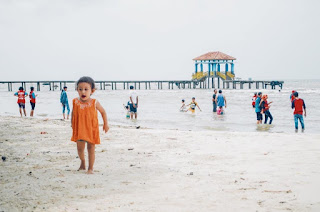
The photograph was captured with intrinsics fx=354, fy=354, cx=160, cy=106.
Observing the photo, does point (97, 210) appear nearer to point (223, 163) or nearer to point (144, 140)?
point (223, 163)

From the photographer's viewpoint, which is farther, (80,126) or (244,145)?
(244,145)

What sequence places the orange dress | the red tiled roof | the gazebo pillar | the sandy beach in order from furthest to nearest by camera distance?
the gazebo pillar → the red tiled roof → the orange dress → the sandy beach

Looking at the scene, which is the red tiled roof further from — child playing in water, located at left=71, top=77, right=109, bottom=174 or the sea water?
child playing in water, located at left=71, top=77, right=109, bottom=174

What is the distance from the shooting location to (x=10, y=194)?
4.09m

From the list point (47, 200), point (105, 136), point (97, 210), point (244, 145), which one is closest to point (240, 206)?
point (97, 210)

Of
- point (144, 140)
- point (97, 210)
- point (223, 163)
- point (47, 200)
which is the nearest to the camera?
point (97, 210)

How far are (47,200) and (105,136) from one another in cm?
518

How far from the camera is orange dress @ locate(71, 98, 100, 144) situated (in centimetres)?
485

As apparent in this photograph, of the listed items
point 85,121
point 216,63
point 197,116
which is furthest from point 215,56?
point 85,121

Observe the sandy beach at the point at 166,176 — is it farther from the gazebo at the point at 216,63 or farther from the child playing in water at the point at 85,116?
the gazebo at the point at 216,63

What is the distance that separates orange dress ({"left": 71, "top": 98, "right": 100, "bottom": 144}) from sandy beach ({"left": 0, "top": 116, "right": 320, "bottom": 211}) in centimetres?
55

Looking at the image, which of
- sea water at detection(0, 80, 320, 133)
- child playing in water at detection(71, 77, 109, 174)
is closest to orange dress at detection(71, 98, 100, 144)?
child playing in water at detection(71, 77, 109, 174)

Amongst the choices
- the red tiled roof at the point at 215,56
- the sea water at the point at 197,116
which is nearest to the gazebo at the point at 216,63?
the red tiled roof at the point at 215,56

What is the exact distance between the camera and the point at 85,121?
16.0 feet
